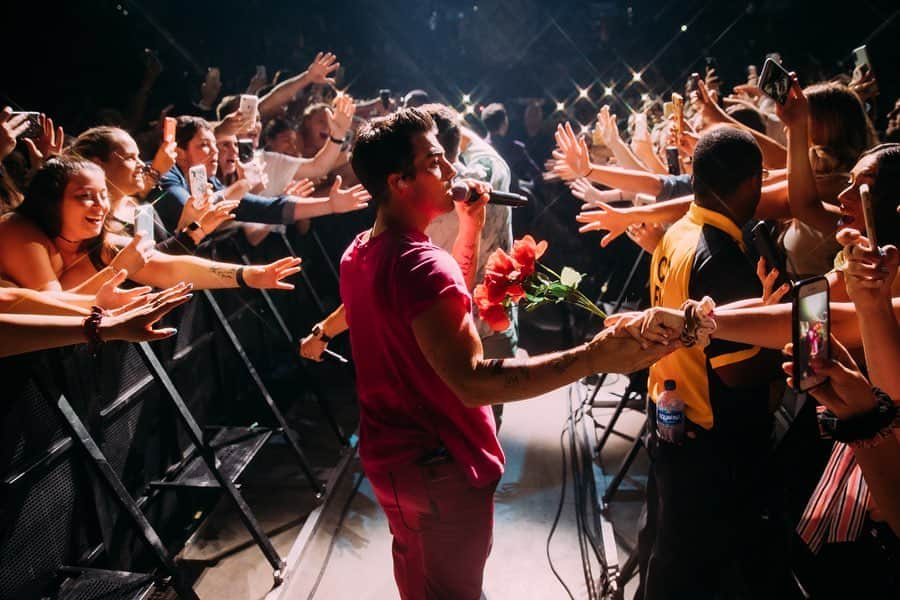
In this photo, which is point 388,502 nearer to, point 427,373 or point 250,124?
point 427,373

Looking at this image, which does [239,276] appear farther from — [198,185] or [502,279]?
[502,279]

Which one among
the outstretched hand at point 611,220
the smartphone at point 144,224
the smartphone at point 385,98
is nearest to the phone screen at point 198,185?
the smartphone at point 144,224

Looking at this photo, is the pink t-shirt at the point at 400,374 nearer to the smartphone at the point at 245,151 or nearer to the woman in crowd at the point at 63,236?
the woman in crowd at the point at 63,236

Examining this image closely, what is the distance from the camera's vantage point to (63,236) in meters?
2.21

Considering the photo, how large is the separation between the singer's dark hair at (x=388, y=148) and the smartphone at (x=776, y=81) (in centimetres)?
164

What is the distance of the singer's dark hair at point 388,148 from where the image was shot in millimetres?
1696

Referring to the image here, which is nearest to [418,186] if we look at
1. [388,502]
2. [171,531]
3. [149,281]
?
[388,502]

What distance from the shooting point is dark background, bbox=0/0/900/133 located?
4762 millimetres

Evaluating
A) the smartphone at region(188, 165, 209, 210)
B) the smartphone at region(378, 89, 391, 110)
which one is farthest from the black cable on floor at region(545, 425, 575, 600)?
the smartphone at region(378, 89, 391, 110)

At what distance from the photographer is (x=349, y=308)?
5.87 feet

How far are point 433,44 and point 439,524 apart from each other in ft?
46.0

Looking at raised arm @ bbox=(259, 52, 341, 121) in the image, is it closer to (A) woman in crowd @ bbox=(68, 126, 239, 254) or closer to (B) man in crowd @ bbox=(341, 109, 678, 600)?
(A) woman in crowd @ bbox=(68, 126, 239, 254)

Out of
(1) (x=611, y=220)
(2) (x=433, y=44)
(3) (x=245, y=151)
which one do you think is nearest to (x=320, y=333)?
(1) (x=611, y=220)

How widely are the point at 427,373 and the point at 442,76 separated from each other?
1358 cm
